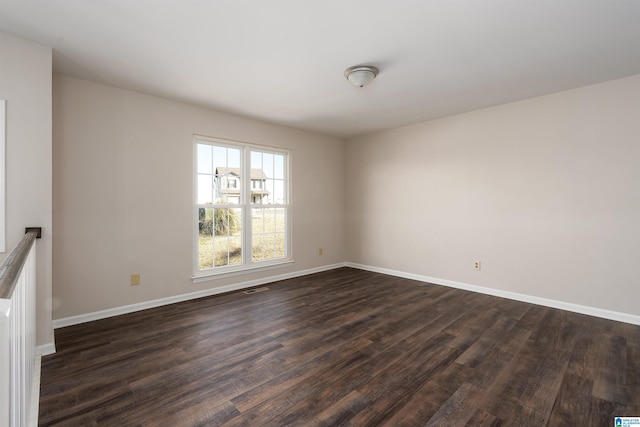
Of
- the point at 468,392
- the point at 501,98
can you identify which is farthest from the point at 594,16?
the point at 468,392

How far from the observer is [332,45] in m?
2.48

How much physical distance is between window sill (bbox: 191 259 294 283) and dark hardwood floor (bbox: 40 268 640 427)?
47 cm

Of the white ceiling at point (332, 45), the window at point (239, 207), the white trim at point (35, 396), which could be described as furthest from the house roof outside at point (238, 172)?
the white trim at point (35, 396)

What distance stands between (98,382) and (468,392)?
8.21 ft

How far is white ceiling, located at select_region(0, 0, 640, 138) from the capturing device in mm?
2025

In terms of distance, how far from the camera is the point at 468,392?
6.30 feet

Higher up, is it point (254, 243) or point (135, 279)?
point (254, 243)

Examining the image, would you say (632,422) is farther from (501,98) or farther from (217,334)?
(501,98)

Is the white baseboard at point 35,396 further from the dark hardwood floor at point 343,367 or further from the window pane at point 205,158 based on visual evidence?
the window pane at point 205,158

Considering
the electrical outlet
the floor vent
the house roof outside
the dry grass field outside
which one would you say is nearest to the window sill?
the dry grass field outside

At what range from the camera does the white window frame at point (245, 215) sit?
12.9ft

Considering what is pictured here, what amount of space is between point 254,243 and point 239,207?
2.04 feet

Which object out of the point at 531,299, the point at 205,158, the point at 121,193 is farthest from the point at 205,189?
the point at 531,299

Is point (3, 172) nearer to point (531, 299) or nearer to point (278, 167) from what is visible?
point (278, 167)
